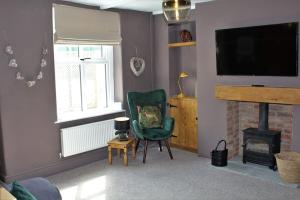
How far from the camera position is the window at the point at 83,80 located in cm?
445

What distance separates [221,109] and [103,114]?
1.70m

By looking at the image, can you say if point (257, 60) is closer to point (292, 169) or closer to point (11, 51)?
point (292, 169)

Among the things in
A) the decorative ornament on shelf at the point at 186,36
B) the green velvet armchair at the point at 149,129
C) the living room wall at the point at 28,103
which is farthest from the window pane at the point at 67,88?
the decorative ornament on shelf at the point at 186,36

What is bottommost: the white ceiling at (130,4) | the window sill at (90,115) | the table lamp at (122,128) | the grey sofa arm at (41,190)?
the grey sofa arm at (41,190)

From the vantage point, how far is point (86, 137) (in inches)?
177

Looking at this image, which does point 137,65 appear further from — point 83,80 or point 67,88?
point 67,88

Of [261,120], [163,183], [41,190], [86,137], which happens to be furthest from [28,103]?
[261,120]

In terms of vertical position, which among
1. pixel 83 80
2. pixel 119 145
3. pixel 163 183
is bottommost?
pixel 163 183

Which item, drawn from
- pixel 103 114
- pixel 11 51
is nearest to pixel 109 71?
pixel 103 114

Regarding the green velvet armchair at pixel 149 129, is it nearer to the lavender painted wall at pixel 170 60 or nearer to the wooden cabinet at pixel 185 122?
the wooden cabinet at pixel 185 122

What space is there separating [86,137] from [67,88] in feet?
2.40

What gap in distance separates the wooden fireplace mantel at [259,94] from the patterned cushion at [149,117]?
96cm

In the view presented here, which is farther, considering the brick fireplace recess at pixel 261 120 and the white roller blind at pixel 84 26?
the white roller blind at pixel 84 26

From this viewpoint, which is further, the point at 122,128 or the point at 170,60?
the point at 170,60
